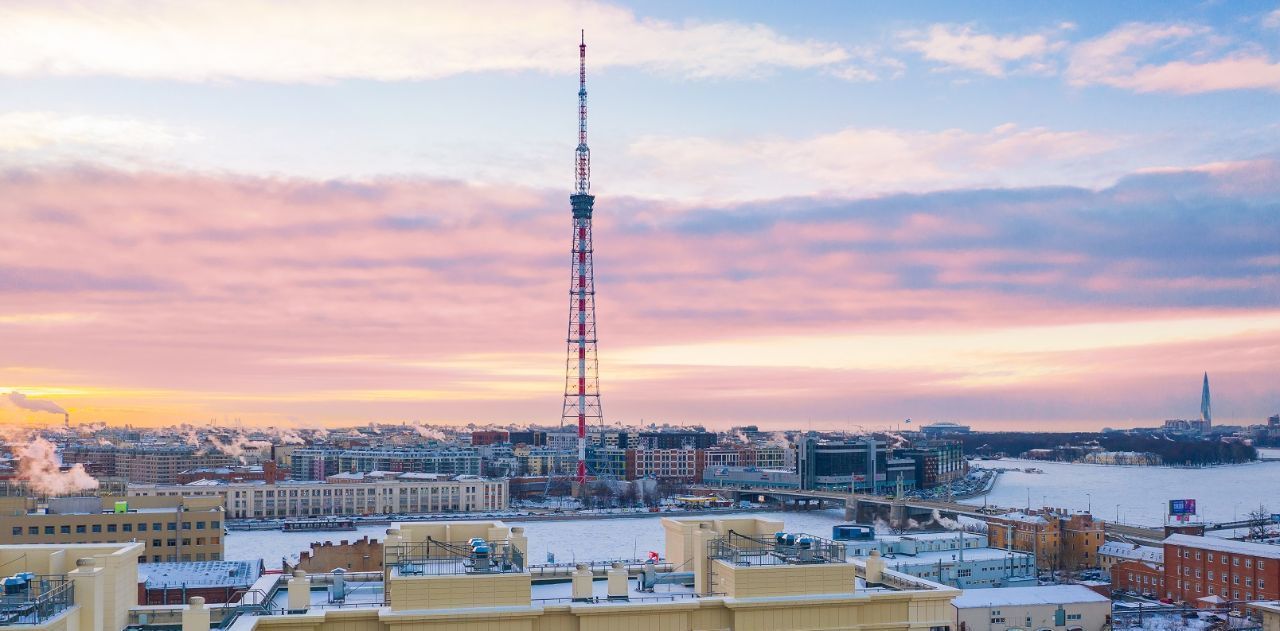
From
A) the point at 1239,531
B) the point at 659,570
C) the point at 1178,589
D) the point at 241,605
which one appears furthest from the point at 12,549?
the point at 1239,531

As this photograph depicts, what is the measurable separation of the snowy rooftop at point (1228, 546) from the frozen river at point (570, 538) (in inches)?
486

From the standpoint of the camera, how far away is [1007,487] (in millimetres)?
83188

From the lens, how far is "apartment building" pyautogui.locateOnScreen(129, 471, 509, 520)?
204ft

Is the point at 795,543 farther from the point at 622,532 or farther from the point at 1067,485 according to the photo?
the point at 1067,485

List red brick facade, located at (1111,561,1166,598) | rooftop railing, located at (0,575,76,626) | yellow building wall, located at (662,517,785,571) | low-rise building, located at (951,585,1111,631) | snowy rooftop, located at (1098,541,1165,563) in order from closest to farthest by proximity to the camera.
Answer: rooftop railing, located at (0,575,76,626) → yellow building wall, located at (662,517,785,571) → low-rise building, located at (951,585,1111,631) → red brick facade, located at (1111,561,1166,598) → snowy rooftop, located at (1098,541,1165,563)

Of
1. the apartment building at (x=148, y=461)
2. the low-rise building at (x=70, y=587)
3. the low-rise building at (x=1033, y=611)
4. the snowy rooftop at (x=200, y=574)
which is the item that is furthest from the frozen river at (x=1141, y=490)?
the apartment building at (x=148, y=461)

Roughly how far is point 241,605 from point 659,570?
2707 millimetres

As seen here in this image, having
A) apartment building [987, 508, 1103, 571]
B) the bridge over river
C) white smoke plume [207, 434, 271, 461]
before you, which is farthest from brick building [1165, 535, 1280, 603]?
white smoke plume [207, 434, 271, 461]

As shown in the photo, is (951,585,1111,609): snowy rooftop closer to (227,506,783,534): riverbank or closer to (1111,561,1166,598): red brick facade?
(1111,561,1166,598): red brick facade

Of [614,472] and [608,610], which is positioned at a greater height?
[608,610]

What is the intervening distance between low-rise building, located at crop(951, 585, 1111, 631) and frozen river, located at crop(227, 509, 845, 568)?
575 inches

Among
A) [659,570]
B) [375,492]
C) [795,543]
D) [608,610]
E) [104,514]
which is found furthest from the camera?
[375,492]

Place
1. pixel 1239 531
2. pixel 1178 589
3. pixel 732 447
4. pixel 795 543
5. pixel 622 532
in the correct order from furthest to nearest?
pixel 732 447 < pixel 622 532 < pixel 1239 531 < pixel 1178 589 < pixel 795 543

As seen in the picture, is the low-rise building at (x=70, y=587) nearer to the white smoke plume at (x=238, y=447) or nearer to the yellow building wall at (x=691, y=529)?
the yellow building wall at (x=691, y=529)
